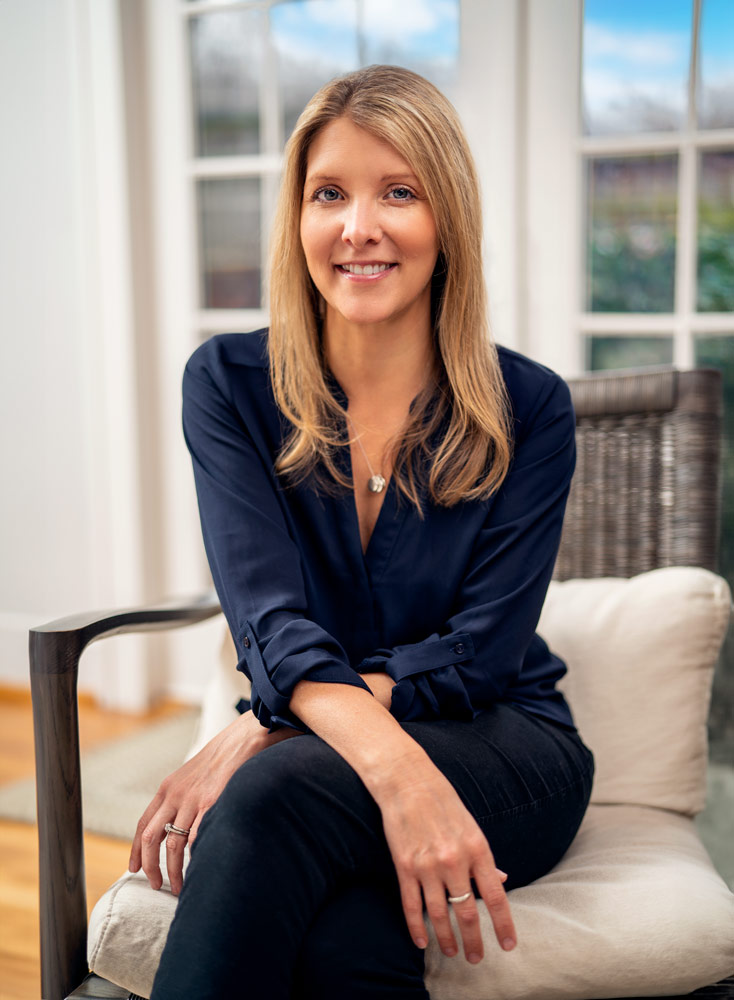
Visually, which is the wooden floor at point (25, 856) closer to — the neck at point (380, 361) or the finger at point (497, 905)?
the finger at point (497, 905)

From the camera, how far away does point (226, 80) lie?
2617 mm

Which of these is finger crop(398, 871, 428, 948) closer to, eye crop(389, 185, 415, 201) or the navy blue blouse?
the navy blue blouse

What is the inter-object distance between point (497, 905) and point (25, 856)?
4.80 ft

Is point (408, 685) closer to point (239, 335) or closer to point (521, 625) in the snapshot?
point (521, 625)

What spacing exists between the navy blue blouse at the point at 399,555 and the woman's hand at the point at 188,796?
0.28 ft

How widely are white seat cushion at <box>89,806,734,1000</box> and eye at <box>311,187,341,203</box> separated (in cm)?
86

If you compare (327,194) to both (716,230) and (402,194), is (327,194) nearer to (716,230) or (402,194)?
(402,194)

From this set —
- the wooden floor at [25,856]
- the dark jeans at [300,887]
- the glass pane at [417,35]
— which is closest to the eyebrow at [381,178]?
the dark jeans at [300,887]

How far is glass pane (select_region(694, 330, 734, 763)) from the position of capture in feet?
5.81

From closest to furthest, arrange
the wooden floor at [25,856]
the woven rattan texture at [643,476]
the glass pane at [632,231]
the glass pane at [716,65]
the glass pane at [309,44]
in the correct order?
the woven rattan texture at [643,476], the wooden floor at [25,856], the glass pane at [716,65], the glass pane at [632,231], the glass pane at [309,44]

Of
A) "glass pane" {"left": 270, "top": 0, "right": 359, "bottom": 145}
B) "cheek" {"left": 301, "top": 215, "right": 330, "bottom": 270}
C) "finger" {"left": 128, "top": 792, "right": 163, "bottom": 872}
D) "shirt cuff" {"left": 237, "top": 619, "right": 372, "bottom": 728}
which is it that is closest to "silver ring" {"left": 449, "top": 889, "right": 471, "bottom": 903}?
"shirt cuff" {"left": 237, "top": 619, "right": 372, "bottom": 728}

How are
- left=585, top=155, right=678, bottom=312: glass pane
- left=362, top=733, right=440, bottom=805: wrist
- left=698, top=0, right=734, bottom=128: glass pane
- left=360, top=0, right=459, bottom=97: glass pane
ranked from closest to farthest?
1. left=362, top=733, right=440, bottom=805: wrist
2. left=698, top=0, right=734, bottom=128: glass pane
3. left=585, top=155, right=678, bottom=312: glass pane
4. left=360, top=0, right=459, bottom=97: glass pane

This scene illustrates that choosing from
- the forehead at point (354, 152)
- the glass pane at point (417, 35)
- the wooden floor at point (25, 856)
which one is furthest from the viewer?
the glass pane at point (417, 35)

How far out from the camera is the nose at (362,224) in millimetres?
1210
